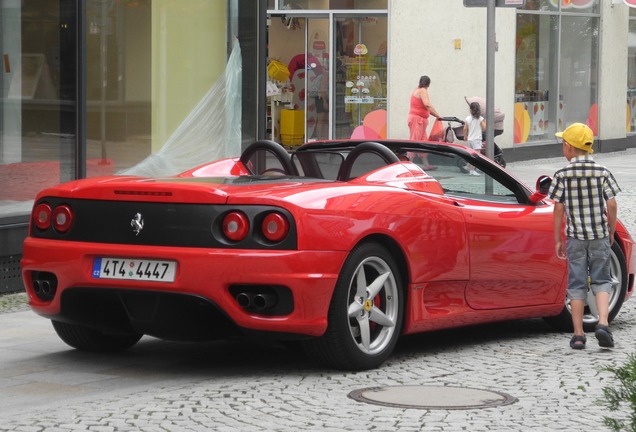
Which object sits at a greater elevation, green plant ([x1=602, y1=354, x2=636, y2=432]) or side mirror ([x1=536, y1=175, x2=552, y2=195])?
side mirror ([x1=536, y1=175, x2=552, y2=195])

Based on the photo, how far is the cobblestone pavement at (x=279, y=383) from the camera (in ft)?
20.2

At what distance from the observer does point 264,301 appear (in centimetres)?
708

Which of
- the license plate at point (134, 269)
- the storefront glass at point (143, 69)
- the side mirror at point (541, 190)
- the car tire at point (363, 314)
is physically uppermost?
the storefront glass at point (143, 69)

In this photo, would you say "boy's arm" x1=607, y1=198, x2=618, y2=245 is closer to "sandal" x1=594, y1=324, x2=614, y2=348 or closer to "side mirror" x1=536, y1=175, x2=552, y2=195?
"side mirror" x1=536, y1=175, x2=552, y2=195

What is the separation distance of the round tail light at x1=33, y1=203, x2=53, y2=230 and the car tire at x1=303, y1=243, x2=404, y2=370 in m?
1.59

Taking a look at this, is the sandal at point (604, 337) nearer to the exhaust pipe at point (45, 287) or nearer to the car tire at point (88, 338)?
the car tire at point (88, 338)

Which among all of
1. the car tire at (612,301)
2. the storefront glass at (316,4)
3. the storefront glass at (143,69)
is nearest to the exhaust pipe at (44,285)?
the car tire at (612,301)

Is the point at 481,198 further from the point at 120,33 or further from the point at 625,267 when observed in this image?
the point at 120,33

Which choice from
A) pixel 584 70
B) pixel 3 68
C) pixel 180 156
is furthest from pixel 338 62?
pixel 3 68

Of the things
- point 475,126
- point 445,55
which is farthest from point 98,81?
point 445,55

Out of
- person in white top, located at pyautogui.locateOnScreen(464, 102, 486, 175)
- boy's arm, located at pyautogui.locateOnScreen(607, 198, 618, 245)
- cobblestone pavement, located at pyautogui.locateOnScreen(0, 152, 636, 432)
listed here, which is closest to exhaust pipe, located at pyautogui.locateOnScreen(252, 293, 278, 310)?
cobblestone pavement, located at pyautogui.locateOnScreen(0, 152, 636, 432)

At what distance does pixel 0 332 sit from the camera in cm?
885

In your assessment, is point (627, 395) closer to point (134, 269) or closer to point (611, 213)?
point (134, 269)

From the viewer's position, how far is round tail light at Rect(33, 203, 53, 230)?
25.3 feet
